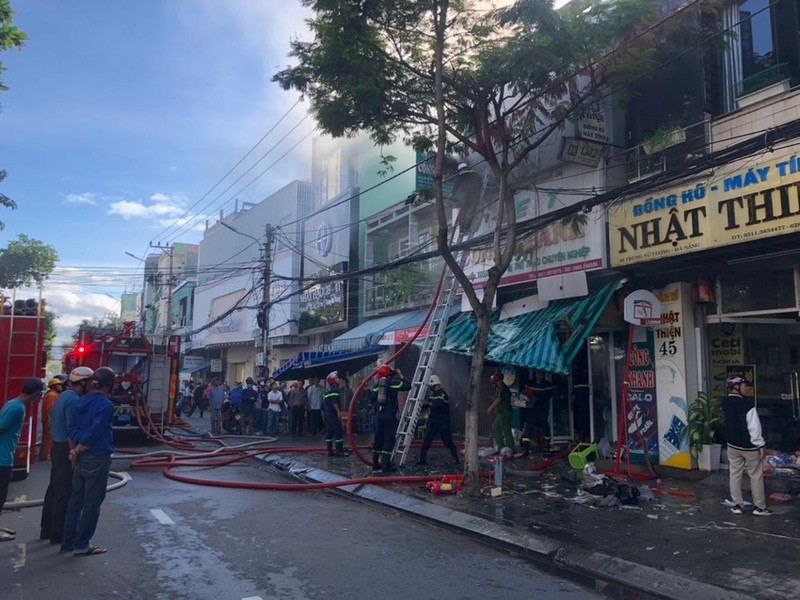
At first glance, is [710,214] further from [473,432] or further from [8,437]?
[8,437]

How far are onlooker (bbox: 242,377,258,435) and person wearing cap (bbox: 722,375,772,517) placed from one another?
1537 centimetres

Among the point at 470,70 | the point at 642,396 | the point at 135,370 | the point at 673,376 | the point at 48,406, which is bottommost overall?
the point at 48,406

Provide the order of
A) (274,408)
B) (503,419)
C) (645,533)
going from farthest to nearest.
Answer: (274,408), (503,419), (645,533)

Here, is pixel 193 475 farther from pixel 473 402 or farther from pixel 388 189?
pixel 388 189

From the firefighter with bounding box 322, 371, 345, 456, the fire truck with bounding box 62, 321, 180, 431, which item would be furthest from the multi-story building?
the firefighter with bounding box 322, 371, 345, 456

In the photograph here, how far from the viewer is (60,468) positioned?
285 inches

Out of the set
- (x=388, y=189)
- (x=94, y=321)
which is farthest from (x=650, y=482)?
(x=94, y=321)

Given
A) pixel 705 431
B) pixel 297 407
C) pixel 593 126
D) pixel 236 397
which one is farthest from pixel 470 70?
pixel 236 397

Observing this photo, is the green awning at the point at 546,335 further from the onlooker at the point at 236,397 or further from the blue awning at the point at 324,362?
the onlooker at the point at 236,397

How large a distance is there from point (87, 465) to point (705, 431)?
9020 millimetres

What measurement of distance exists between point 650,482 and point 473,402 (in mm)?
3305

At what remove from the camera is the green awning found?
37.7 feet

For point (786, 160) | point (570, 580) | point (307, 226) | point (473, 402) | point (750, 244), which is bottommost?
point (570, 580)

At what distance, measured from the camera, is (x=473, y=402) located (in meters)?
9.99
